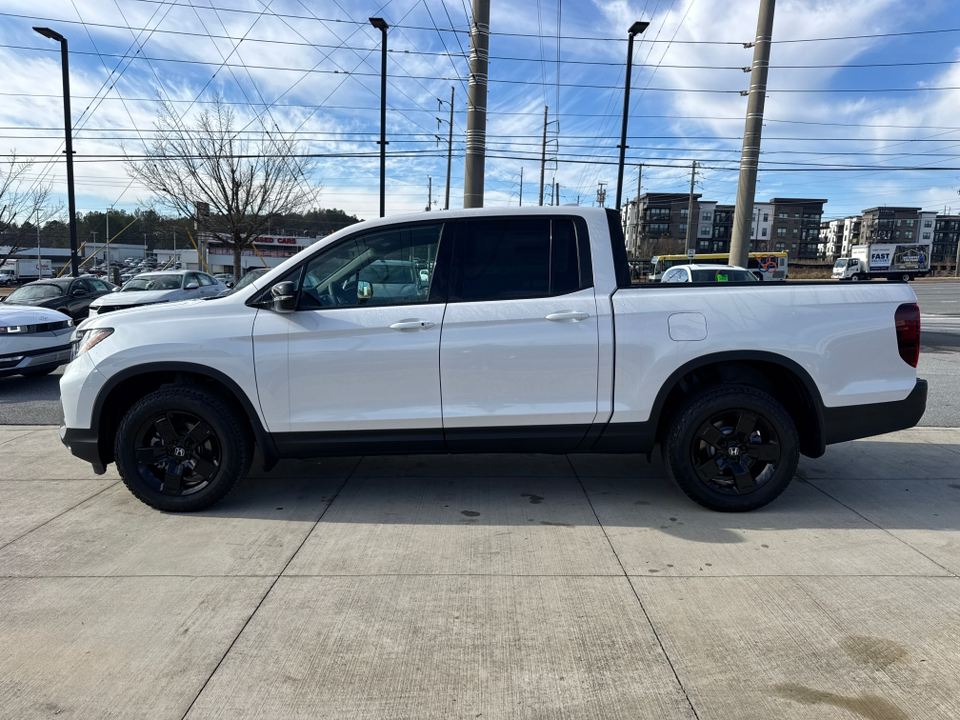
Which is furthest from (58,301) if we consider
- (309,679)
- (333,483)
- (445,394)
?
(309,679)

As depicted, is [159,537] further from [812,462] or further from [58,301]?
[58,301]

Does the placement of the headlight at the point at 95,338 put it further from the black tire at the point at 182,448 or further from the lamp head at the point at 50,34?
the lamp head at the point at 50,34

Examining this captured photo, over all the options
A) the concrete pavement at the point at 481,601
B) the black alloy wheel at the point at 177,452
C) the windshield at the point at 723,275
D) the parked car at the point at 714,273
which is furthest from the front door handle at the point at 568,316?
the windshield at the point at 723,275

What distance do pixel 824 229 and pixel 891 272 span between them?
361 feet

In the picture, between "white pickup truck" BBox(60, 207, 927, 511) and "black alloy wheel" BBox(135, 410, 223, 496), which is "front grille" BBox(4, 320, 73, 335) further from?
"black alloy wheel" BBox(135, 410, 223, 496)

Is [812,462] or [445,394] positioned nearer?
[445,394]

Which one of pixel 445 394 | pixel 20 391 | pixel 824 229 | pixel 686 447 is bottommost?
pixel 20 391

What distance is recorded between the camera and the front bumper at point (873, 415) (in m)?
4.14

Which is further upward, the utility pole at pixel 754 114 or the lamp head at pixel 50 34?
the lamp head at pixel 50 34

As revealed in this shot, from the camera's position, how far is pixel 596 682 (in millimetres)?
2525

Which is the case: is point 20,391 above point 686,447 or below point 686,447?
below

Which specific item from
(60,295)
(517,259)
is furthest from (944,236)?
(517,259)

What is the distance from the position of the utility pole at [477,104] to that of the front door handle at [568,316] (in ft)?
21.4

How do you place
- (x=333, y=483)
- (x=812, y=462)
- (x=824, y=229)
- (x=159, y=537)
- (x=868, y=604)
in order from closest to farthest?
(x=868, y=604)
(x=159, y=537)
(x=333, y=483)
(x=812, y=462)
(x=824, y=229)
